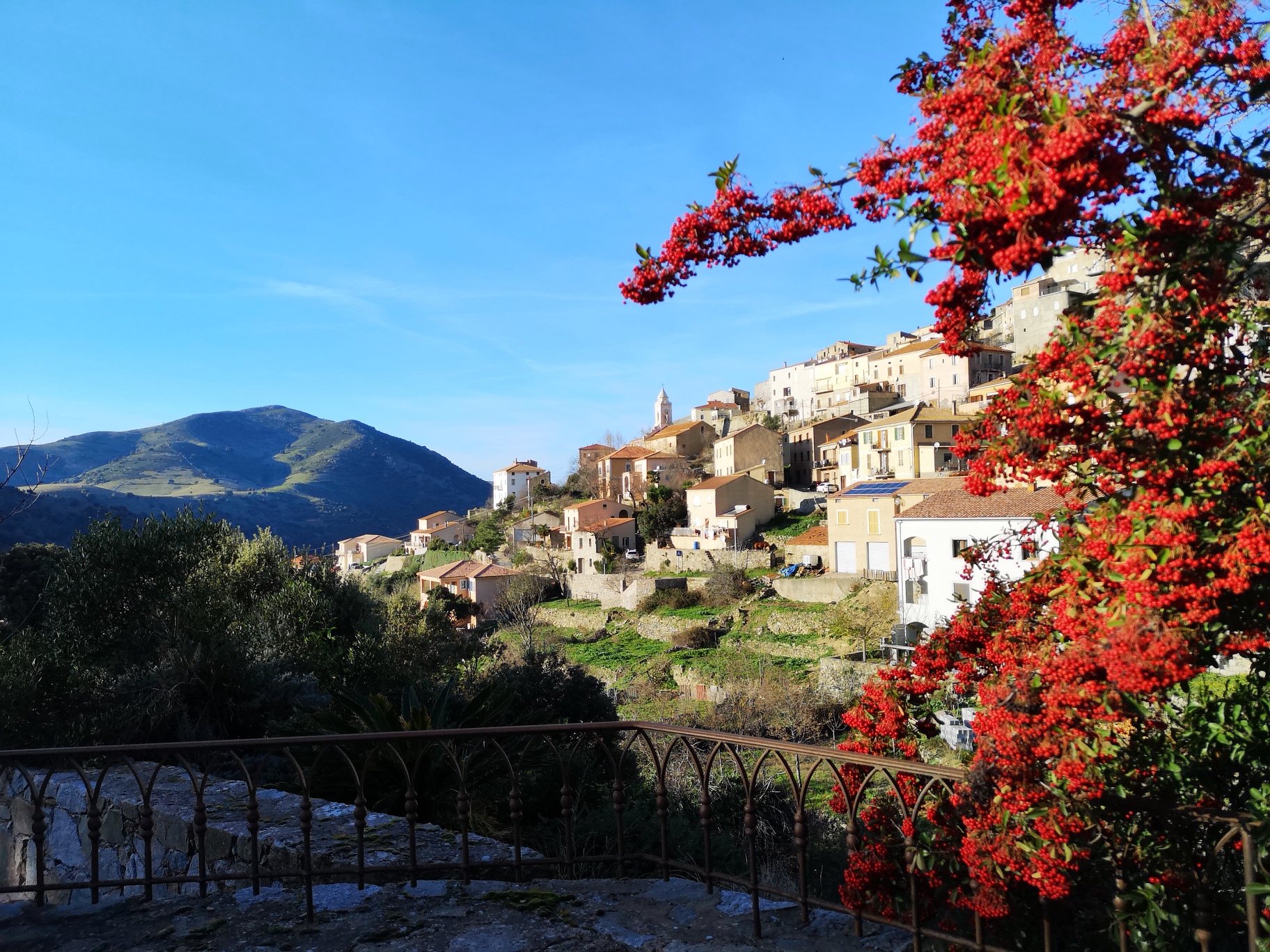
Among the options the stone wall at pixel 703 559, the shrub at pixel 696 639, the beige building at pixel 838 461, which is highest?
the beige building at pixel 838 461

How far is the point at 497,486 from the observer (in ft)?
328

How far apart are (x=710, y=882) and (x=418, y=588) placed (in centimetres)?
5813

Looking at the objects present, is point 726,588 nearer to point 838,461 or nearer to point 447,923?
point 838,461

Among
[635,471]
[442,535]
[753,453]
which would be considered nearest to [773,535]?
[753,453]

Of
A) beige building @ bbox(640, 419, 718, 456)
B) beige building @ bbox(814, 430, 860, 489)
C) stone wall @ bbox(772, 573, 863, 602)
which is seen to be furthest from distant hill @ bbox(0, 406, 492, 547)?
stone wall @ bbox(772, 573, 863, 602)

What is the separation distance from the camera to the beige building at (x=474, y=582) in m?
52.5

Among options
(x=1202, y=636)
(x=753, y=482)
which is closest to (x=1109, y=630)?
(x=1202, y=636)

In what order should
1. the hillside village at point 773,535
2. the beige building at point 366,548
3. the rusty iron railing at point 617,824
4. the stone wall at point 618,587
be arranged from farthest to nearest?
the beige building at point 366,548
the stone wall at point 618,587
the hillside village at point 773,535
the rusty iron railing at point 617,824

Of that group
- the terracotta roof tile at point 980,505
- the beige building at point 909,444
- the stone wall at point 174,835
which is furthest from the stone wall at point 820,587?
the stone wall at point 174,835

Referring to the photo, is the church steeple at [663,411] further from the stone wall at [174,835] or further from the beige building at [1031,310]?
the stone wall at [174,835]

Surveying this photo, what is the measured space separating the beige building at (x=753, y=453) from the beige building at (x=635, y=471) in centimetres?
652

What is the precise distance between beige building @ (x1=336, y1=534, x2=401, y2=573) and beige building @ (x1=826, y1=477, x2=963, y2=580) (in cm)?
6346

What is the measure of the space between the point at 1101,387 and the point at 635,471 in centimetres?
7123

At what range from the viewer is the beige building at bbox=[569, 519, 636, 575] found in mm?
54562
